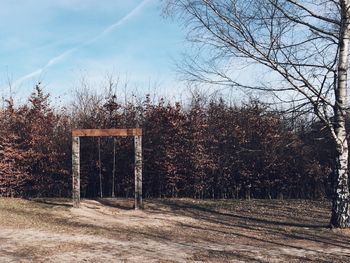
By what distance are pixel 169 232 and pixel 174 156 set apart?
7000mm

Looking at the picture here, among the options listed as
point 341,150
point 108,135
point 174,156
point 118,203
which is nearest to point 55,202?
point 118,203

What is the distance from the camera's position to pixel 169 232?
954 cm

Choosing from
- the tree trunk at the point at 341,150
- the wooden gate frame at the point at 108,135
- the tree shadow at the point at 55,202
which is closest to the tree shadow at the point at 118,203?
the wooden gate frame at the point at 108,135

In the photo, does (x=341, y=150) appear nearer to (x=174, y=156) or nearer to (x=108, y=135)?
(x=108, y=135)

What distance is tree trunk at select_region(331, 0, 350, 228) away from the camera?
9.74 meters

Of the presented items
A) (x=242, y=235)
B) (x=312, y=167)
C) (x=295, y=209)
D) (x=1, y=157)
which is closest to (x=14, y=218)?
(x=242, y=235)

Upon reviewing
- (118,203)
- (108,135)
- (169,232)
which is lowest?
(169,232)

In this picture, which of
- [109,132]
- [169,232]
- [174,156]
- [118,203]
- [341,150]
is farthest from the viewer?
[174,156]

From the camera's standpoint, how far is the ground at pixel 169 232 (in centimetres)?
725

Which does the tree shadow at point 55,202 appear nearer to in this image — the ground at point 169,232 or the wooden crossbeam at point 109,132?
the ground at point 169,232

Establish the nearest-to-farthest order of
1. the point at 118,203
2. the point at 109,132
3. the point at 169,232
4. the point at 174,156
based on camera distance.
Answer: the point at 169,232
the point at 109,132
the point at 118,203
the point at 174,156

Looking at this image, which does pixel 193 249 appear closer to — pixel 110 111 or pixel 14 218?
pixel 14 218

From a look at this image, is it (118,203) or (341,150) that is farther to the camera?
(118,203)

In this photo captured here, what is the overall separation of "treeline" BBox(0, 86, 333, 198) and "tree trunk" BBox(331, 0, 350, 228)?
249 inches
